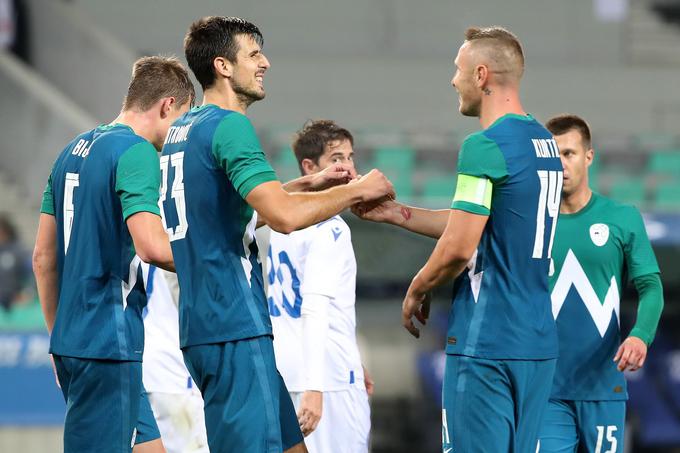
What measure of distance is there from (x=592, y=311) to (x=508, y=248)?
145 cm

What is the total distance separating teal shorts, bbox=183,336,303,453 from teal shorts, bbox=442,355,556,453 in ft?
2.51

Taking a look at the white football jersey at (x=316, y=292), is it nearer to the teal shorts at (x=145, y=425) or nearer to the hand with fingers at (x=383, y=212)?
the hand with fingers at (x=383, y=212)

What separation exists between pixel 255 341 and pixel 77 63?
614 inches

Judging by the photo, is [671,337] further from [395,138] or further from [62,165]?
[62,165]

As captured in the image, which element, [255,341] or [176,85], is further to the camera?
[176,85]

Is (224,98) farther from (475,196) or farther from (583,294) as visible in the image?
(583,294)

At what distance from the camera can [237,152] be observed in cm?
427

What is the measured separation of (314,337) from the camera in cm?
577

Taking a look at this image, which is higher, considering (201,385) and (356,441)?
(201,385)

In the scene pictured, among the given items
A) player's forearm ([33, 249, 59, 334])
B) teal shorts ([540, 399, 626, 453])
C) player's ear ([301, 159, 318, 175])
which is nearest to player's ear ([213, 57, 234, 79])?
player's forearm ([33, 249, 59, 334])

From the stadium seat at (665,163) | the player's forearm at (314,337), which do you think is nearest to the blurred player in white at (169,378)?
the player's forearm at (314,337)

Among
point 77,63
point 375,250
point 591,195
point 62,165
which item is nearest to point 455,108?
point 375,250

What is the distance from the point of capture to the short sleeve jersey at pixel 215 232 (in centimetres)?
432

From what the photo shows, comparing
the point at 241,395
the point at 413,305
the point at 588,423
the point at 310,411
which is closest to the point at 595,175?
the point at 588,423
